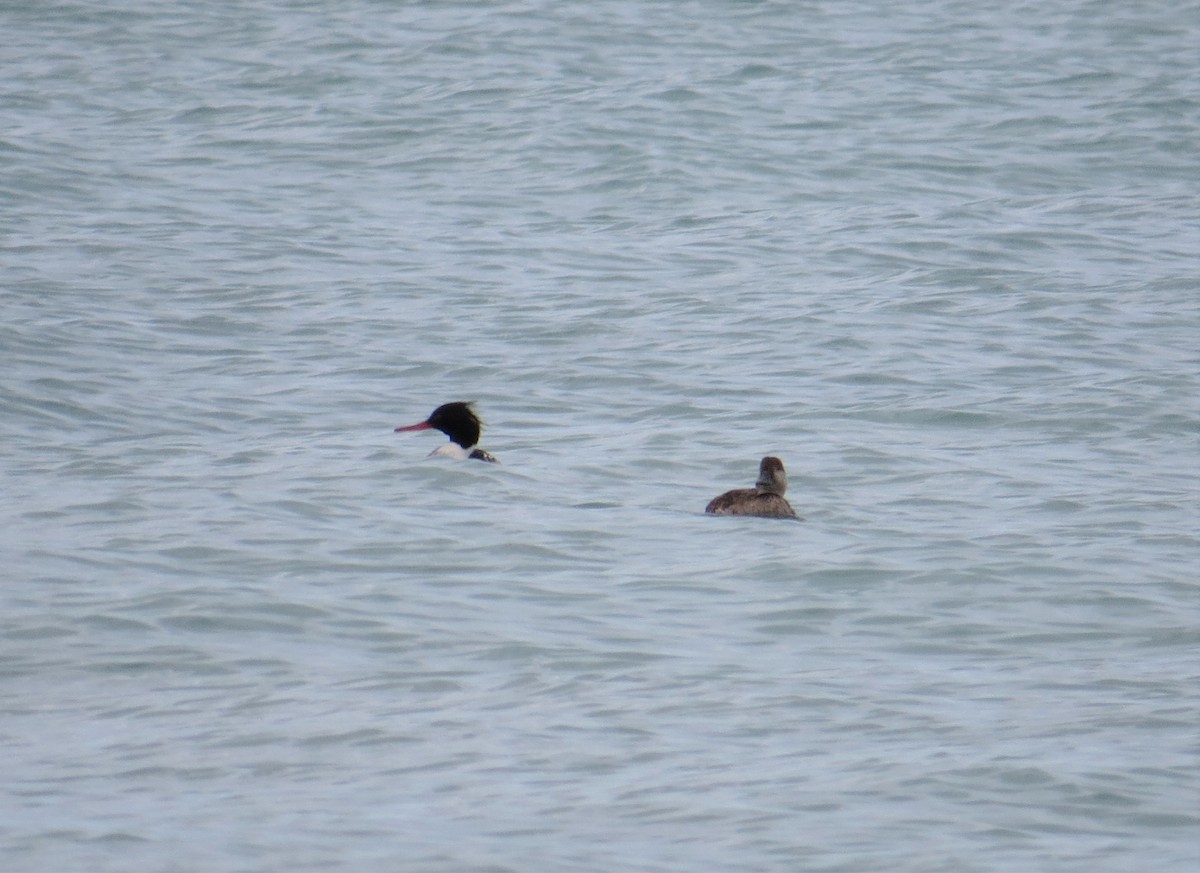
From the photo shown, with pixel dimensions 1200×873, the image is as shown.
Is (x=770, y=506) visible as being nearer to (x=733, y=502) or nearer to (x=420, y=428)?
(x=733, y=502)

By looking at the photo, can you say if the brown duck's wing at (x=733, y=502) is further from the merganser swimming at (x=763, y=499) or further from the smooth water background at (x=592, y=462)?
the smooth water background at (x=592, y=462)

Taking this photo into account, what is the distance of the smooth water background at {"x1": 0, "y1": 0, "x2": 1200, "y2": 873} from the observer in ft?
22.1

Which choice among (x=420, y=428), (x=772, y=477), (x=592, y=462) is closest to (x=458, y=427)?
(x=420, y=428)

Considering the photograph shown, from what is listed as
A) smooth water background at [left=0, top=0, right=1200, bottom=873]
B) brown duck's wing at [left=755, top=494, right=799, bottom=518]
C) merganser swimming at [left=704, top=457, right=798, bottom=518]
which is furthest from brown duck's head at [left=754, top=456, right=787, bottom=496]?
smooth water background at [left=0, top=0, right=1200, bottom=873]

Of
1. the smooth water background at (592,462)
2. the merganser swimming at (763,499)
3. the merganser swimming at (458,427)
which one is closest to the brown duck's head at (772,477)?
the merganser swimming at (763,499)

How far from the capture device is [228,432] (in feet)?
43.2

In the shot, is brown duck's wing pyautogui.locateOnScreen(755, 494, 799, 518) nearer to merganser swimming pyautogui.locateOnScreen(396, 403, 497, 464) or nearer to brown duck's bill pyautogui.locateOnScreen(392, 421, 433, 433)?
merganser swimming pyautogui.locateOnScreen(396, 403, 497, 464)

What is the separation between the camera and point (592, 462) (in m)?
12.6

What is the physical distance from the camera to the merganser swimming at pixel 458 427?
12.8 meters

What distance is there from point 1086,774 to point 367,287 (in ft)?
40.4

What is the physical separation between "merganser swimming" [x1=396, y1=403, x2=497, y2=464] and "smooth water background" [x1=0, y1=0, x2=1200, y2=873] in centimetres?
23

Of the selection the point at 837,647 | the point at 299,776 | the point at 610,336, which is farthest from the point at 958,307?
the point at 299,776

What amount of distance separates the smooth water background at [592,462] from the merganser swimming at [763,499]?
0.13 metres

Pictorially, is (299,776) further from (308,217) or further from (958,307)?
(308,217)
